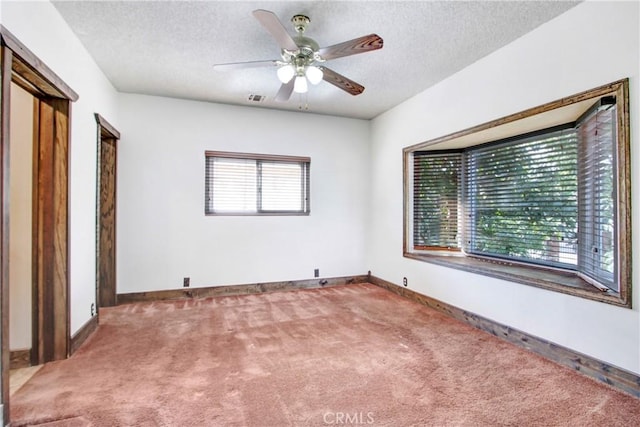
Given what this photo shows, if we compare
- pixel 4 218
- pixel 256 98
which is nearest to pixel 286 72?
pixel 256 98

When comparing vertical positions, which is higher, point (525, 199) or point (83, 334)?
point (525, 199)

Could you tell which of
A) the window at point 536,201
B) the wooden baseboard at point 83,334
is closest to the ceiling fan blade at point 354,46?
the window at point 536,201

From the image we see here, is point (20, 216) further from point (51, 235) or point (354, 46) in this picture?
point (354, 46)

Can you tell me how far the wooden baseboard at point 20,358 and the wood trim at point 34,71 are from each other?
2039 millimetres

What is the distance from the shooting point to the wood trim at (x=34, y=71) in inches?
73.5

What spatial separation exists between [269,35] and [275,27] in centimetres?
73

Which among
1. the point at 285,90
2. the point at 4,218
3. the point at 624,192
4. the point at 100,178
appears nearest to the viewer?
the point at 4,218

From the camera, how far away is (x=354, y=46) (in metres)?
2.36

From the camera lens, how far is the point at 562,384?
2.23 metres

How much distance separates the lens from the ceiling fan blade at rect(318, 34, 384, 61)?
2258mm

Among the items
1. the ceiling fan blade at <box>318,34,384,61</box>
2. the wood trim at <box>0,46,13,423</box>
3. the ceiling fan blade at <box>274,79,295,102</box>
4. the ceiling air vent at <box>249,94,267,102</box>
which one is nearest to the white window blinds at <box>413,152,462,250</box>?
the ceiling fan blade at <box>274,79,295,102</box>

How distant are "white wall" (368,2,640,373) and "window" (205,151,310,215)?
5.72 feet

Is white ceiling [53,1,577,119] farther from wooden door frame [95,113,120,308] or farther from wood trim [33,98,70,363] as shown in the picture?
wood trim [33,98,70,363]

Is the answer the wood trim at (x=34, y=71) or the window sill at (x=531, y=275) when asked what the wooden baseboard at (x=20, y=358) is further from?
the window sill at (x=531, y=275)
